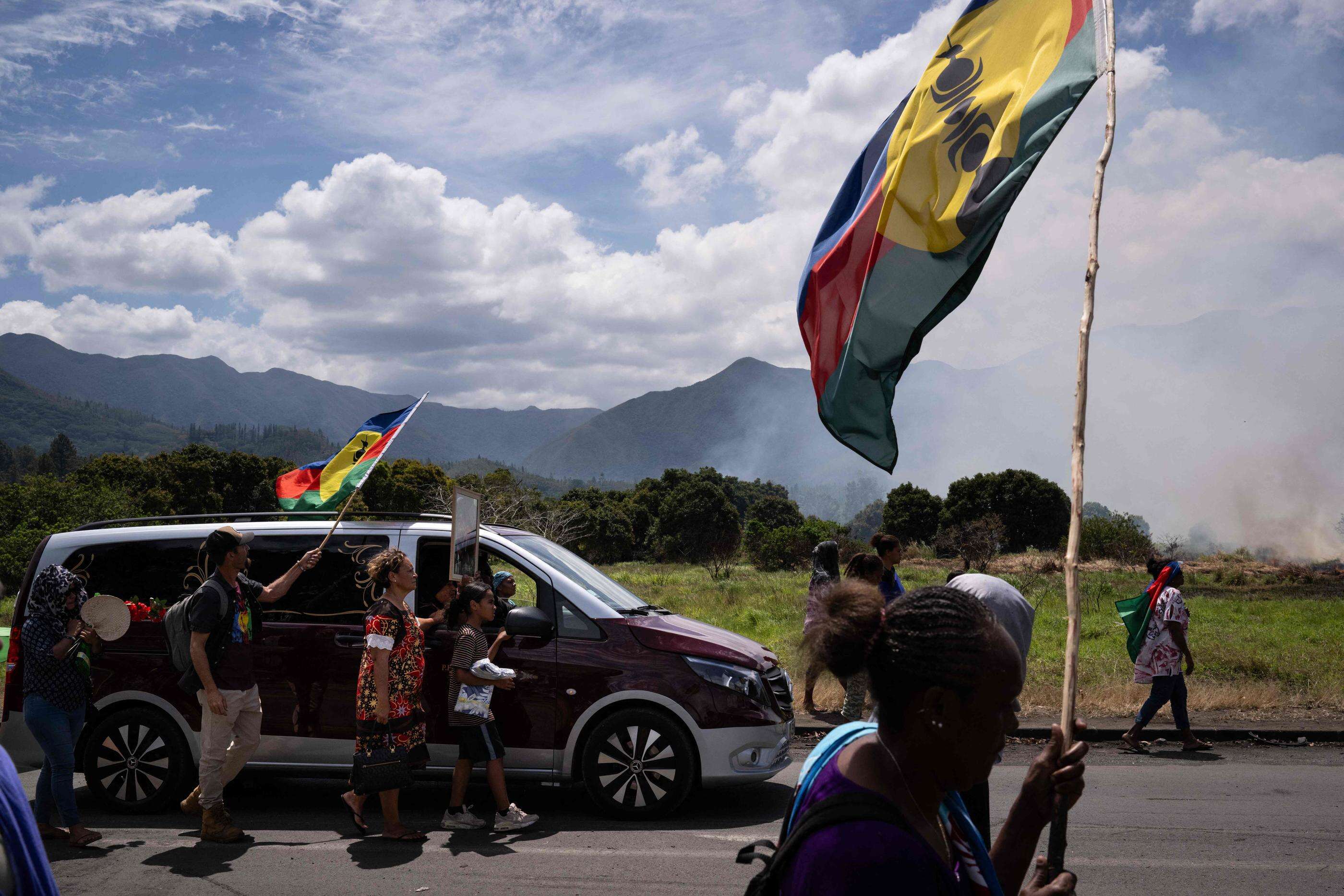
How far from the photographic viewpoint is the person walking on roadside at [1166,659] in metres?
9.02

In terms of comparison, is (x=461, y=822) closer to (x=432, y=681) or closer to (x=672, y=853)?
(x=432, y=681)

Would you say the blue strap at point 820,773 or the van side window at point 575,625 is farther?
the van side window at point 575,625

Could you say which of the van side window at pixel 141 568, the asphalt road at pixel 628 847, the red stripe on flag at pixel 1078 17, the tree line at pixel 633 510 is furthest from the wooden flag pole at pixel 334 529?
the tree line at pixel 633 510

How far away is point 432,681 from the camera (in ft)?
23.0

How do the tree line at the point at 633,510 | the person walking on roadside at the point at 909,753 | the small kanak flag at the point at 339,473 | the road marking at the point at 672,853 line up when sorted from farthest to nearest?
the tree line at the point at 633,510 < the small kanak flag at the point at 339,473 < the road marking at the point at 672,853 < the person walking on roadside at the point at 909,753

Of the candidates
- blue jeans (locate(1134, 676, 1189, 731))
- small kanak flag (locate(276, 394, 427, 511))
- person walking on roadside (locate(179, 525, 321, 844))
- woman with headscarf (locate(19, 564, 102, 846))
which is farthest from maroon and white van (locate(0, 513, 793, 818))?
blue jeans (locate(1134, 676, 1189, 731))

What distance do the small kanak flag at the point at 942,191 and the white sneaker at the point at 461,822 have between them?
4236 mm

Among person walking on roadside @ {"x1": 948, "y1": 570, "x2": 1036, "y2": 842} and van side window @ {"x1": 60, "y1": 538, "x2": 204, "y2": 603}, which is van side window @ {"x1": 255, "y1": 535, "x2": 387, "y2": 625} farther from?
person walking on roadside @ {"x1": 948, "y1": 570, "x2": 1036, "y2": 842}

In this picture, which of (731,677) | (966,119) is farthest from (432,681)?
(966,119)

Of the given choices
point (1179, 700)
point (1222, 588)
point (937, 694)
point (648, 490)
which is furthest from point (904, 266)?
point (648, 490)

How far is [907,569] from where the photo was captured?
4434 centimetres

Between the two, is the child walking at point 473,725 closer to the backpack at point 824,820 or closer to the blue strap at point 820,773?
the blue strap at point 820,773

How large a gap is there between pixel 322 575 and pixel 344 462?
1.99 meters

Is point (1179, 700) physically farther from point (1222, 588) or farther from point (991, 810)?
point (1222, 588)
